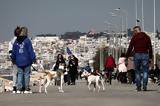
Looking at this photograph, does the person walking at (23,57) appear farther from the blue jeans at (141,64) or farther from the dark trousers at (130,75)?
the dark trousers at (130,75)

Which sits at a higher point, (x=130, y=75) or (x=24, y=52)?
(x=24, y=52)

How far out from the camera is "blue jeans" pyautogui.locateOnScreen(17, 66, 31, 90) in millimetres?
18111

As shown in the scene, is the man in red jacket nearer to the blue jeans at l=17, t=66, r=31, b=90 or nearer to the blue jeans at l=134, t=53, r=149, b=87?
the blue jeans at l=134, t=53, r=149, b=87

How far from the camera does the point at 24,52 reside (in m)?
18.3

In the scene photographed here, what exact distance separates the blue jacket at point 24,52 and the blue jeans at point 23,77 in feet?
0.47

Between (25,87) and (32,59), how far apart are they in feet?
2.70

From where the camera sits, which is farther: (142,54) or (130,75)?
(130,75)

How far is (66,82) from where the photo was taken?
36.2 meters

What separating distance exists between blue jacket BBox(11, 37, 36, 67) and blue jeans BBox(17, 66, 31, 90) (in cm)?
14

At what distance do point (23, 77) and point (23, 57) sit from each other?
57cm

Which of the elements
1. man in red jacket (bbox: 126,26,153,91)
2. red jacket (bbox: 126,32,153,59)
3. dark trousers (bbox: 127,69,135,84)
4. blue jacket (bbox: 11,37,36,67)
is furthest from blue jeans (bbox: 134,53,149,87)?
dark trousers (bbox: 127,69,135,84)

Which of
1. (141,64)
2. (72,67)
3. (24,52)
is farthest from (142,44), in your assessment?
(72,67)

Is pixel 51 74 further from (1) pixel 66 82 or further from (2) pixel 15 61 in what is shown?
(1) pixel 66 82

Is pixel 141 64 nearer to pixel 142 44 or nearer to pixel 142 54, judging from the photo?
pixel 142 54
